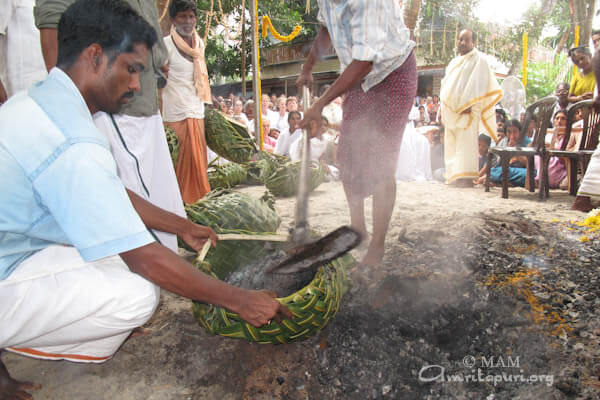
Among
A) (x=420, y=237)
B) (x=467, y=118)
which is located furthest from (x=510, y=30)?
(x=420, y=237)

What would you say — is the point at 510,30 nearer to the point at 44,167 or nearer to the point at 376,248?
the point at 376,248

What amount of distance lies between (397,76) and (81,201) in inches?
79.3

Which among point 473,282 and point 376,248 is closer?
point 473,282

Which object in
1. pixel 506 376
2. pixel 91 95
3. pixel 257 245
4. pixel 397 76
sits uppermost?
pixel 397 76

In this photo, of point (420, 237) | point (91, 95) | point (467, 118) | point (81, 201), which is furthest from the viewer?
point (467, 118)

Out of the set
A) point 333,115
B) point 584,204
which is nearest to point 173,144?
point 584,204

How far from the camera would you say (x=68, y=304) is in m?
1.39

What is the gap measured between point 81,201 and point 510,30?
1929 cm

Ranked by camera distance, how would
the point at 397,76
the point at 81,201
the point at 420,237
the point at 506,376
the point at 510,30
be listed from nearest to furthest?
the point at 81,201, the point at 506,376, the point at 397,76, the point at 420,237, the point at 510,30

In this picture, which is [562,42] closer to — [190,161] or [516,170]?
[516,170]

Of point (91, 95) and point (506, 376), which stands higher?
point (91, 95)

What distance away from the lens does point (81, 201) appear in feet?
3.63

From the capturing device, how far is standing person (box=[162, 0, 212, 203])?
390 centimetres

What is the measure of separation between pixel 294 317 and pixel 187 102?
311 cm
